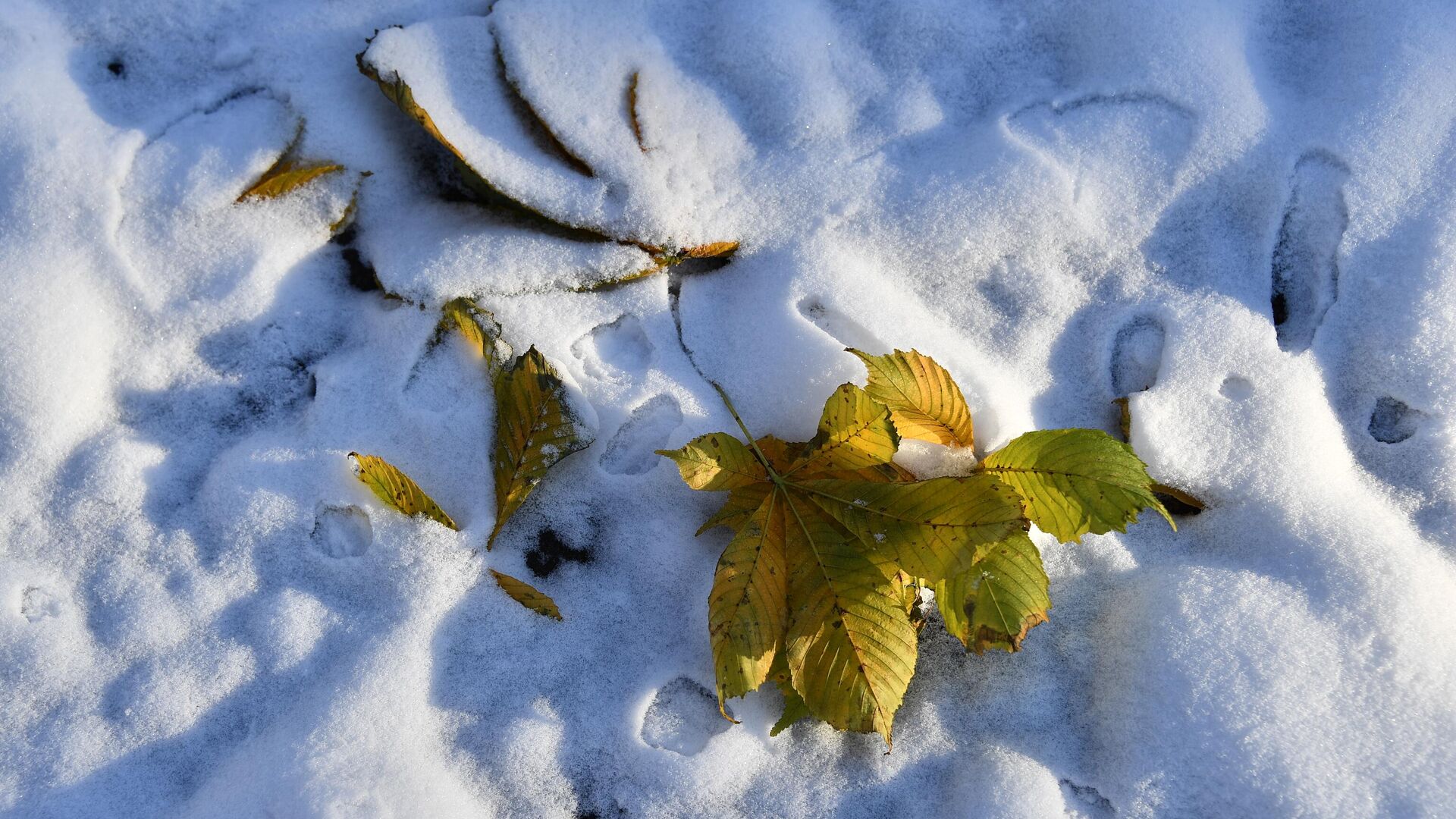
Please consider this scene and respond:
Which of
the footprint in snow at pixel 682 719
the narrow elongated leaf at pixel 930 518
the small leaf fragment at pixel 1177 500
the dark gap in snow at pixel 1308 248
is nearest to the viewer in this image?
the narrow elongated leaf at pixel 930 518

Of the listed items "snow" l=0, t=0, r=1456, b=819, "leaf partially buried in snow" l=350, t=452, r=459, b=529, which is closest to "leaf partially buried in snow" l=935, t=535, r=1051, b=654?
"snow" l=0, t=0, r=1456, b=819

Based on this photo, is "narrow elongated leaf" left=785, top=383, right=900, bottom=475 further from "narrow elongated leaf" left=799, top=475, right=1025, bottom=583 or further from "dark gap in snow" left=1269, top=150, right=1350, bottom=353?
"dark gap in snow" left=1269, top=150, right=1350, bottom=353

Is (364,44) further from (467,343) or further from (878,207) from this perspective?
(878,207)

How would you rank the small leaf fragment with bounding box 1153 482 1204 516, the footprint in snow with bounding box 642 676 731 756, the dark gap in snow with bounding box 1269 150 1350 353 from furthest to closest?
the dark gap in snow with bounding box 1269 150 1350 353 → the small leaf fragment with bounding box 1153 482 1204 516 → the footprint in snow with bounding box 642 676 731 756

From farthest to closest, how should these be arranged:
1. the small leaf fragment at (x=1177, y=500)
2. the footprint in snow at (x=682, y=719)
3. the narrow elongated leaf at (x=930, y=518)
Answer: the small leaf fragment at (x=1177, y=500)
the footprint in snow at (x=682, y=719)
the narrow elongated leaf at (x=930, y=518)

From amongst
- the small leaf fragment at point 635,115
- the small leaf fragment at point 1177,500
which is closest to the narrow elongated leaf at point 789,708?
the small leaf fragment at point 1177,500

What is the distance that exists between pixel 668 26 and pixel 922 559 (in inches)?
41.1

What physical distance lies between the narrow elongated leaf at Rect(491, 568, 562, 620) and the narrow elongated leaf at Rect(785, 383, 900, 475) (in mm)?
393

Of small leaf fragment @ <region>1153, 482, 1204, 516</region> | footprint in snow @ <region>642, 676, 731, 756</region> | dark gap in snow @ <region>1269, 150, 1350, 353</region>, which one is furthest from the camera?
dark gap in snow @ <region>1269, 150, 1350, 353</region>

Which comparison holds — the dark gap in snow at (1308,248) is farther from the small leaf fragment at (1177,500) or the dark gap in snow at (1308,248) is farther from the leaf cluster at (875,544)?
the leaf cluster at (875,544)

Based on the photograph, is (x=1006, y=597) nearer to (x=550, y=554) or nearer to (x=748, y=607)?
(x=748, y=607)

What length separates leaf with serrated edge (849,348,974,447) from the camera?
130 centimetres

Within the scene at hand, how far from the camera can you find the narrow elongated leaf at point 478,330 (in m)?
1.44

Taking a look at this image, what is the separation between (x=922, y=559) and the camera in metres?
1.21
